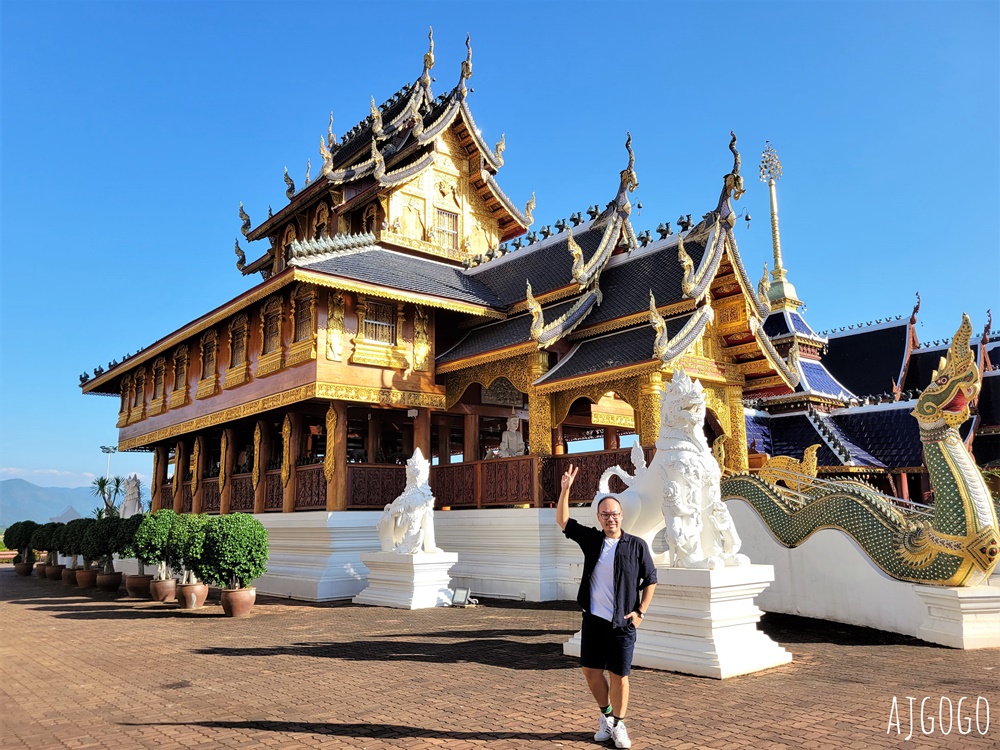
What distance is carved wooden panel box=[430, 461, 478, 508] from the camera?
47.2ft

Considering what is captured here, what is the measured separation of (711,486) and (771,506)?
12.3ft

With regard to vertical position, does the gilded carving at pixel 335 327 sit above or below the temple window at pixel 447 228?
Result: below

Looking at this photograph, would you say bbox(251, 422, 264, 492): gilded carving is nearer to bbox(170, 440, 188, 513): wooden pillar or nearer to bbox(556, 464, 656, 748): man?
bbox(170, 440, 188, 513): wooden pillar

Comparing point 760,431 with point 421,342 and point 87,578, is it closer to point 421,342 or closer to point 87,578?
point 421,342

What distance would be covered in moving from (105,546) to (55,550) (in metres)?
6.18

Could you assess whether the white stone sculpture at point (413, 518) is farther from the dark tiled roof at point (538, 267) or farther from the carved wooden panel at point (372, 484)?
the dark tiled roof at point (538, 267)

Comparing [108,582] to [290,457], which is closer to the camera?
[290,457]

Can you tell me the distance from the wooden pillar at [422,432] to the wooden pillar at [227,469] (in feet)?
18.9

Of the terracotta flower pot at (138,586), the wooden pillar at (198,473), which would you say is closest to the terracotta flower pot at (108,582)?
the terracotta flower pot at (138,586)

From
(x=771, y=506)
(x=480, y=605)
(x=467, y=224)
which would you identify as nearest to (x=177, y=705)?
(x=480, y=605)

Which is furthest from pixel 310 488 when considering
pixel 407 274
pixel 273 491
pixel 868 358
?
pixel 868 358

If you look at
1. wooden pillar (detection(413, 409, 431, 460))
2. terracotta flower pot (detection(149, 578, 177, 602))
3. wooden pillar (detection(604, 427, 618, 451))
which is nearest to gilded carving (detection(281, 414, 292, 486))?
wooden pillar (detection(413, 409, 431, 460))

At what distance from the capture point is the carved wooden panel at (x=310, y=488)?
48.8 ft

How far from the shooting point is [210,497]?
19625 millimetres
